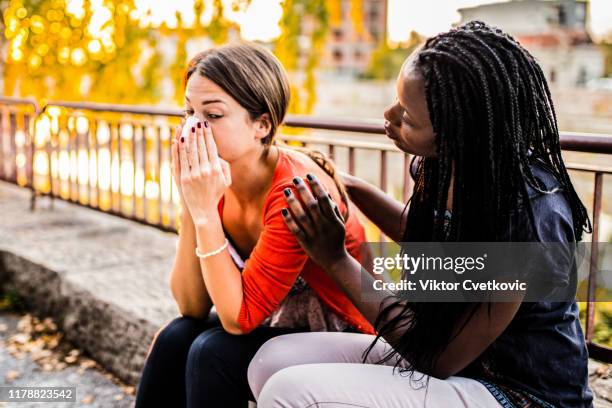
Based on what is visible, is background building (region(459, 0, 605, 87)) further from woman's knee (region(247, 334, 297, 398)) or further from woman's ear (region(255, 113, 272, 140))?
woman's knee (region(247, 334, 297, 398))

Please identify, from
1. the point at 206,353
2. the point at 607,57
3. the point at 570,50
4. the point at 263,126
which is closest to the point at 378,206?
the point at 263,126

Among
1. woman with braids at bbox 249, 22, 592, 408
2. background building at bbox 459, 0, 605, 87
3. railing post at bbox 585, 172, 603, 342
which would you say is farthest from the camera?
background building at bbox 459, 0, 605, 87

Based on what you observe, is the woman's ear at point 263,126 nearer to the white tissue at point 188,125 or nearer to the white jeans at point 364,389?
the white tissue at point 188,125

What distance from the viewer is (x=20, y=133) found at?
20.8 ft

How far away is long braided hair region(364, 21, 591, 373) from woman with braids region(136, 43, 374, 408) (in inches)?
18.2

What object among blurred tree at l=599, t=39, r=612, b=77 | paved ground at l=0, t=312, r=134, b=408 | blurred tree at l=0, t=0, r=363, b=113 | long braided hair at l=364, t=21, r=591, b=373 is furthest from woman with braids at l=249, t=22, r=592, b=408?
blurred tree at l=599, t=39, r=612, b=77

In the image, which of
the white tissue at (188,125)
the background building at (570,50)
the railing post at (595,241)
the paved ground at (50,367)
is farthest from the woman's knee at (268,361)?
the background building at (570,50)

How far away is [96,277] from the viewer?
3.46 meters

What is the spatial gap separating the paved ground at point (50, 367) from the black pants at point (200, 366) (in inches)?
38.0

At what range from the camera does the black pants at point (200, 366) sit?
1763 millimetres

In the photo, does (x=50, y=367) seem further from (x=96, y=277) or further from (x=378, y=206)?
(x=378, y=206)

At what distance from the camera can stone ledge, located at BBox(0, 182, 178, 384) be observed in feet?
9.89

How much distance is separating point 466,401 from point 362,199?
897 mm

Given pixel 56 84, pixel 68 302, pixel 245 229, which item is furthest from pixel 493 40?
pixel 56 84
